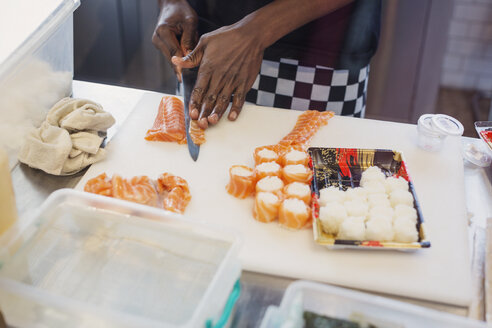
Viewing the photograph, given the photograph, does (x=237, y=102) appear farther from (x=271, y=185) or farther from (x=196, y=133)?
(x=271, y=185)

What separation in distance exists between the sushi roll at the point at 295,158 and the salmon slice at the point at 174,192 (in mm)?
328

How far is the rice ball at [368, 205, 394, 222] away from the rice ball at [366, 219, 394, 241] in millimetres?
24

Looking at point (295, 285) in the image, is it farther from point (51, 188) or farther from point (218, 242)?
point (51, 188)

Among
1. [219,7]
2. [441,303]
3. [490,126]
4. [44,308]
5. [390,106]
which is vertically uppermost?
[219,7]

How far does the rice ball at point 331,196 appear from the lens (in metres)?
1.56

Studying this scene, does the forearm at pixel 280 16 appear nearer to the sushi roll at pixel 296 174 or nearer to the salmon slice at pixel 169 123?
the salmon slice at pixel 169 123

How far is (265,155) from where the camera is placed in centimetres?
176

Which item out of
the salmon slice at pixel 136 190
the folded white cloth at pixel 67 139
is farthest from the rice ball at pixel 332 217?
the folded white cloth at pixel 67 139

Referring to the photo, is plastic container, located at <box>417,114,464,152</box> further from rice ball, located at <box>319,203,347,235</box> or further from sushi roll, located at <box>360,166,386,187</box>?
rice ball, located at <box>319,203,347,235</box>

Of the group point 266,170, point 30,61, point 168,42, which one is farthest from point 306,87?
point 30,61

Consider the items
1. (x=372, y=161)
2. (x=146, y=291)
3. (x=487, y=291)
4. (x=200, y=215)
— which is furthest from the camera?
(x=372, y=161)

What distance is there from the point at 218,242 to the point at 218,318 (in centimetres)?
17

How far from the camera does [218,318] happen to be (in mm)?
1147

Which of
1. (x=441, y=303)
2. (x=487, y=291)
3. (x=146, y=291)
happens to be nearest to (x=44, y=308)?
(x=146, y=291)
